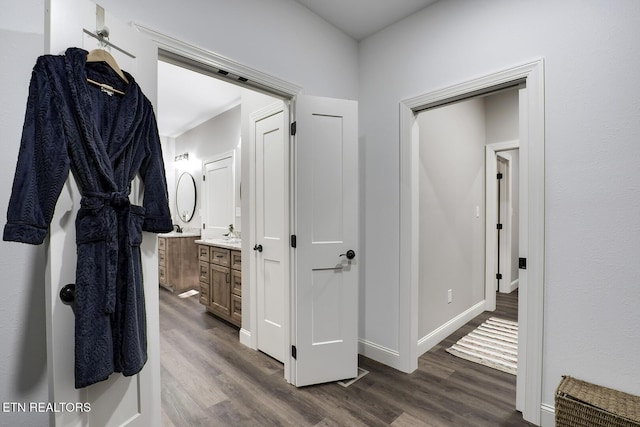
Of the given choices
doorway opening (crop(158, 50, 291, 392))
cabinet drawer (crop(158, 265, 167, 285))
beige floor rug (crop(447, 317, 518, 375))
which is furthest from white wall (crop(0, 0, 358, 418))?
cabinet drawer (crop(158, 265, 167, 285))

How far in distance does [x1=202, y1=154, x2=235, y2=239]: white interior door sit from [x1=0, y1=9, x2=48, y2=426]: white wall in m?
3.12

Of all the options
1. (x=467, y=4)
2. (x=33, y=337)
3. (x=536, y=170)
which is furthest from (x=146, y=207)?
(x=467, y=4)

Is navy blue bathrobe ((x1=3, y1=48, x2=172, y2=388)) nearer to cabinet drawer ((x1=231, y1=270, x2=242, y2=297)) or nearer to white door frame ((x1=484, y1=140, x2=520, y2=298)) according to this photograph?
cabinet drawer ((x1=231, y1=270, x2=242, y2=297))

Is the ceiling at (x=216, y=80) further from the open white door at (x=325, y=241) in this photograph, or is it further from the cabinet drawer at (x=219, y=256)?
the cabinet drawer at (x=219, y=256)

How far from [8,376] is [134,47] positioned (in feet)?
4.81

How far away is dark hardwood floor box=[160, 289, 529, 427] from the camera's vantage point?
1.79m

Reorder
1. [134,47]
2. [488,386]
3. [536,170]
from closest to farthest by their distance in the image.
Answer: [134,47] → [536,170] → [488,386]

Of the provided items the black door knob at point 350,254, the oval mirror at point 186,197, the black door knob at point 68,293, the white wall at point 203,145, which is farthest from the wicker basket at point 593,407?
the oval mirror at point 186,197

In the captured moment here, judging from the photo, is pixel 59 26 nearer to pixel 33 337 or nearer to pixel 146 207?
pixel 146 207

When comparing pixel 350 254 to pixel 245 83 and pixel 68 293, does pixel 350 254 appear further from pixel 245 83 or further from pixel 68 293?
pixel 68 293

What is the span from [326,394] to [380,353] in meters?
0.67

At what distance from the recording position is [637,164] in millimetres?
1455

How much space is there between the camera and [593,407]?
1365 millimetres

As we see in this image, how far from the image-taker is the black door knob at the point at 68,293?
104cm
